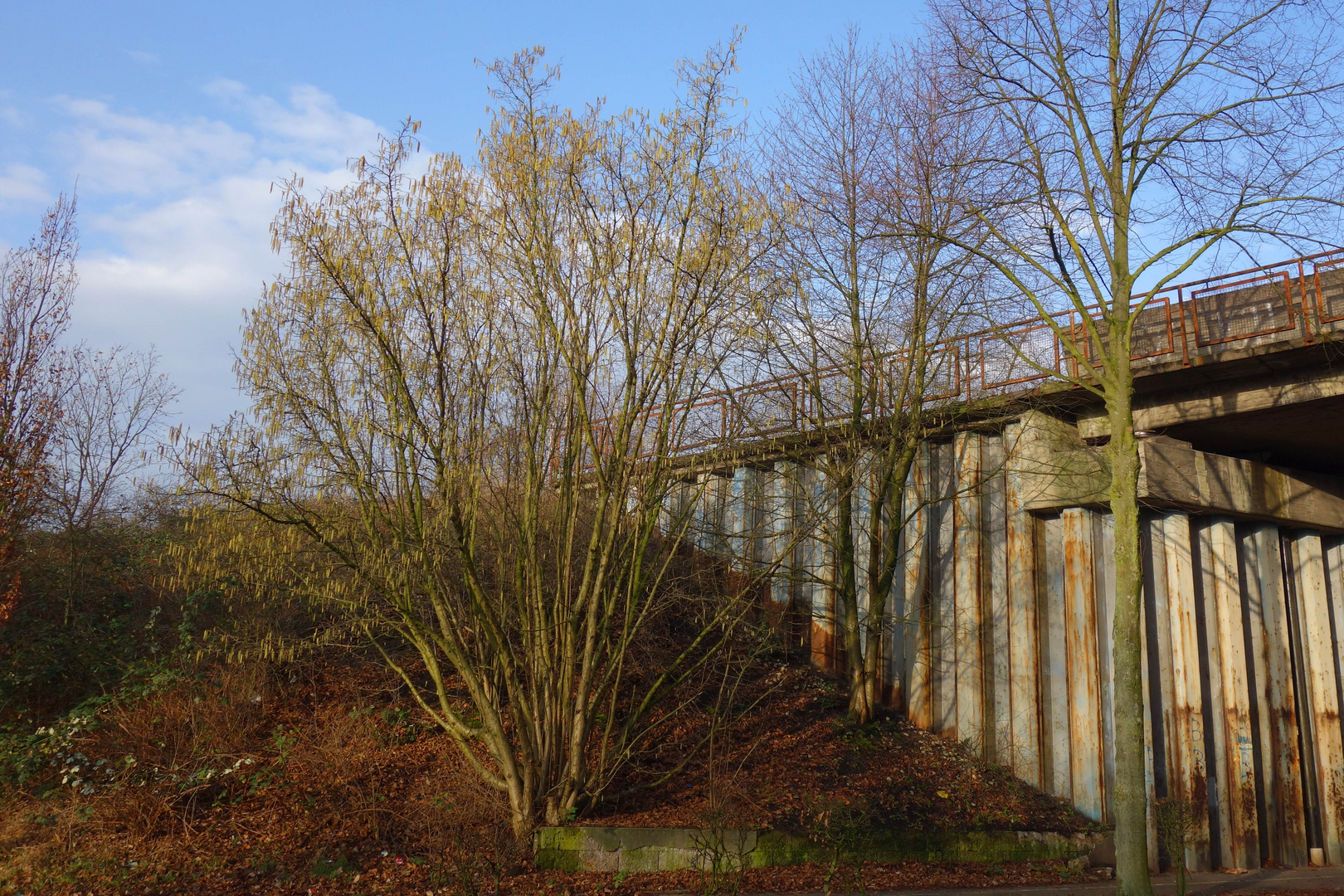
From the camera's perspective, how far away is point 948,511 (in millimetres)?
13461

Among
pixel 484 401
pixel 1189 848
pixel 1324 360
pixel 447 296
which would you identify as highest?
pixel 1324 360

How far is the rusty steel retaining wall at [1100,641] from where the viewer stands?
11.2 metres

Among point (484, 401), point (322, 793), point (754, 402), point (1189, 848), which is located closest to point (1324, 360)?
point (1189, 848)

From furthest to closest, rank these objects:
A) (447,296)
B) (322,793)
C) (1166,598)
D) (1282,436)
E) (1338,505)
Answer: (1338,505), (1282,436), (1166,598), (322,793), (447,296)

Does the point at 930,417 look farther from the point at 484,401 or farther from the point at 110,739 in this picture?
the point at 110,739

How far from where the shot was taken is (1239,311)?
1259 centimetres

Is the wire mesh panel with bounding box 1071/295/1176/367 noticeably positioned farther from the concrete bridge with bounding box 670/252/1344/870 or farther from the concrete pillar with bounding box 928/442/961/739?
the concrete pillar with bounding box 928/442/961/739

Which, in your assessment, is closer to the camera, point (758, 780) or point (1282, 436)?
point (758, 780)

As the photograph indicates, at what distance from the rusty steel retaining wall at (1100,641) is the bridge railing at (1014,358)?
880 mm

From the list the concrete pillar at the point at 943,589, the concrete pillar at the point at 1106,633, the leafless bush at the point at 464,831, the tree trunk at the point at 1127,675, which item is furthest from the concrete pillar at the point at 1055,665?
the leafless bush at the point at 464,831

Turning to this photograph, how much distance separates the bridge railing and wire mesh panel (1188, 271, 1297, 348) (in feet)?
0.04

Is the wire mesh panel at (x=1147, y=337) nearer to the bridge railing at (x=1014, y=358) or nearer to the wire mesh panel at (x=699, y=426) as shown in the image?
the bridge railing at (x=1014, y=358)

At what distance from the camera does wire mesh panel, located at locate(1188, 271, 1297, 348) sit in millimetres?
11648

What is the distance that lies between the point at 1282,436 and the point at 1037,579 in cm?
416
